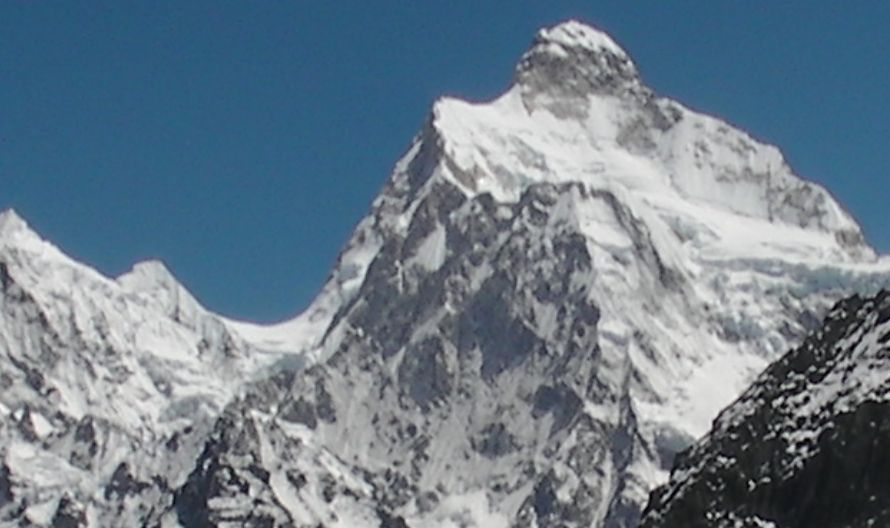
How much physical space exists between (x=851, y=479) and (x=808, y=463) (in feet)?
5.54

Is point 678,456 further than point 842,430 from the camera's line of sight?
Yes

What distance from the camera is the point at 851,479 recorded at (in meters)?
121

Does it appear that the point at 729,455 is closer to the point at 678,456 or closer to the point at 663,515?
the point at 663,515

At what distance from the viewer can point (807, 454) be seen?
12269cm

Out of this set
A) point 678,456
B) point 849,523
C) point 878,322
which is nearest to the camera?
point 849,523

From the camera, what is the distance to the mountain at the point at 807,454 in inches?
4783

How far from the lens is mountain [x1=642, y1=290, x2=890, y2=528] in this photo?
121500mm

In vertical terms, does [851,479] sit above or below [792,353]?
below

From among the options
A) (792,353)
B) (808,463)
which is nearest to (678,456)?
(792,353)

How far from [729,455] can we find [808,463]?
384 centimetres

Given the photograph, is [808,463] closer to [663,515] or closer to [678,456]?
→ [663,515]

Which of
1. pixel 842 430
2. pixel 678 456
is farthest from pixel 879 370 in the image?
pixel 678 456

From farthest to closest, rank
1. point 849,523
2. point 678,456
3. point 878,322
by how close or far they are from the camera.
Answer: point 678,456, point 878,322, point 849,523

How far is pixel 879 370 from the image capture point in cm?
12400
